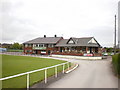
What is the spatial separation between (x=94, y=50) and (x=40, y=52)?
2022 centimetres

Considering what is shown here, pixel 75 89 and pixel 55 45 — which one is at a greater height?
pixel 55 45

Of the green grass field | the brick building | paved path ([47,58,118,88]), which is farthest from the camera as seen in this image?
the brick building

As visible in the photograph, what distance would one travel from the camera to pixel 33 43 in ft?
163

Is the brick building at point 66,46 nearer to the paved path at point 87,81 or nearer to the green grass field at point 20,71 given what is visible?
the green grass field at point 20,71

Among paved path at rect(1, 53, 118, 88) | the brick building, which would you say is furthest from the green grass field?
the brick building

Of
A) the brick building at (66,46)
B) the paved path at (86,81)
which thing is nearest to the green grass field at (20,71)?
the paved path at (86,81)

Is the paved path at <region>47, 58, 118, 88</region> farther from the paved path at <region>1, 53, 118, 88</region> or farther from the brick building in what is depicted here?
the brick building

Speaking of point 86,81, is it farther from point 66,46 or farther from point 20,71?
point 66,46

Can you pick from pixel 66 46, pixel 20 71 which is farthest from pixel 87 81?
pixel 66 46

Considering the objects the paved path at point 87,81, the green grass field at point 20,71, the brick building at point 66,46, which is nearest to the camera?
the paved path at point 87,81

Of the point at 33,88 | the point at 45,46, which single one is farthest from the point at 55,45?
the point at 33,88

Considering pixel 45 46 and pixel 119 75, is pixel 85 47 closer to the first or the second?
pixel 45 46

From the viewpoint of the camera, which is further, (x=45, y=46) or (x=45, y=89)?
(x=45, y=46)

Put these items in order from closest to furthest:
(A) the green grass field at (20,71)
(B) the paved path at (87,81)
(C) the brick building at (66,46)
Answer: (B) the paved path at (87,81)
(A) the green grass field at (20,71)
(C) the brick building at (66,46)
